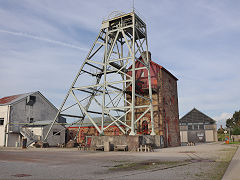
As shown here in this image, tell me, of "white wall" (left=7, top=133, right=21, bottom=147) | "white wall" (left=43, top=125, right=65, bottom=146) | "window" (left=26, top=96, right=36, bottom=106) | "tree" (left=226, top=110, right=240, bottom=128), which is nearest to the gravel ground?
"white wall" (left=43, top=125, right=65, bottom=146)

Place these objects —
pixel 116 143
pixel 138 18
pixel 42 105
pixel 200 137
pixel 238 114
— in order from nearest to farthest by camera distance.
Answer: pixel 116 143
pixel 138 18
pixel 42 105
pixel 200 137
pixel 238 114

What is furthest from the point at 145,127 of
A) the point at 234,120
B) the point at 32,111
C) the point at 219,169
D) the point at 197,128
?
the point at 234,120

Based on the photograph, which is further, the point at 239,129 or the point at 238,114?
the point at 238,114

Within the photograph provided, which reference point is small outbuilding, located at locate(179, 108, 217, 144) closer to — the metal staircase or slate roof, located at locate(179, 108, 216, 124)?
slate roof, located at locate(179, 108, 216, 124)

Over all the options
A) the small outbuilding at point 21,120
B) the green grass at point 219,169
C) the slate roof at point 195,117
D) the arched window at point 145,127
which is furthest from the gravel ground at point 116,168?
the slate roof at point 195,117

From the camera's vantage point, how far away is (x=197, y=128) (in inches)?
1925

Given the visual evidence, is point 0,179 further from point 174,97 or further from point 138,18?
point 174,97

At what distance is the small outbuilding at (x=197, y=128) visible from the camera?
47781 millimetres

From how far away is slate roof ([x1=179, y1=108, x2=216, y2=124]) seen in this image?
1919 inches

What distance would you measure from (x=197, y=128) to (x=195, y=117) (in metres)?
2.56

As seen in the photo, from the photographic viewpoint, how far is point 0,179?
19.6ft

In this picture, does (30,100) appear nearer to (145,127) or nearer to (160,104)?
Answer: (145,127)

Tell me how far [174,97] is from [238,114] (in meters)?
58.4

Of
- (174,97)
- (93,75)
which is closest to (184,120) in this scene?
(174,97)
